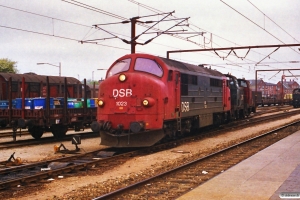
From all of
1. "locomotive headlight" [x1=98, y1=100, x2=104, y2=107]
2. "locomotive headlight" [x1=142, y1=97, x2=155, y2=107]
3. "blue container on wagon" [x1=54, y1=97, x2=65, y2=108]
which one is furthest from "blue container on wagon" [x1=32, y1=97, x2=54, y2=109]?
"locomotive headlight" [x1=142, y1=97, x2=155, y2=107]

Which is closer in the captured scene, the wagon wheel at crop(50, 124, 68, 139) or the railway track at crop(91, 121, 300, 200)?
the railway track at crop(91, 121, 300, 200)

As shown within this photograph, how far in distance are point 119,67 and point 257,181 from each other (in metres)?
8.01

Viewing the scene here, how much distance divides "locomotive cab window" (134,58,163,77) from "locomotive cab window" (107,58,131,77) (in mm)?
376

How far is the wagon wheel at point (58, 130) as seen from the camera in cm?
1841

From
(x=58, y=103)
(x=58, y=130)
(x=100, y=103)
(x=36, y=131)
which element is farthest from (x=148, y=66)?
(x=36, y=131)

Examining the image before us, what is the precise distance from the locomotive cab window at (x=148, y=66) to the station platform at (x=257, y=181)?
4.75m

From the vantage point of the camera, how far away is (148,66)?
48.2 feet

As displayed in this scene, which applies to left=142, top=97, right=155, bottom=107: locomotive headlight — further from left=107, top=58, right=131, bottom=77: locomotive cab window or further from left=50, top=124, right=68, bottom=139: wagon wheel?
left=50, top=124, right=68, bottom=139: wagon wheel

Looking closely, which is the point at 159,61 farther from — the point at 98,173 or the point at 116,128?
the point at 98,173

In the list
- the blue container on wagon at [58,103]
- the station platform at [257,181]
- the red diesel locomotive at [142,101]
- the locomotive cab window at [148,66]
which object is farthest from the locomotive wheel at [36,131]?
the station platform at [257,181]

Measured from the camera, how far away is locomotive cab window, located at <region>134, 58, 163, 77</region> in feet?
47.9

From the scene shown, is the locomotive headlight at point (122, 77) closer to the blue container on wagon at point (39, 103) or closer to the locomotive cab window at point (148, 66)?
the locomotive cab window at point (148, 66)

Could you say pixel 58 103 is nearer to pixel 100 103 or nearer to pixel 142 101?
pixel 100 103

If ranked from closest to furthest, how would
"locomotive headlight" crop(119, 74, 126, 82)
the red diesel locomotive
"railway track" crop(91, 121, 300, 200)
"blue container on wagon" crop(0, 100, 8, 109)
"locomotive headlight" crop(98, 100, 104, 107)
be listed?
"railway track" crop(91, 121, 300, 200)
the red diesel locomotive
"locomotive headlight" crop(119, 74, 126, 82)
"locomotive headlight" crop(98, 100, 104, 107)
"blue container on wagon" crop(0, 100, 8, 109)
